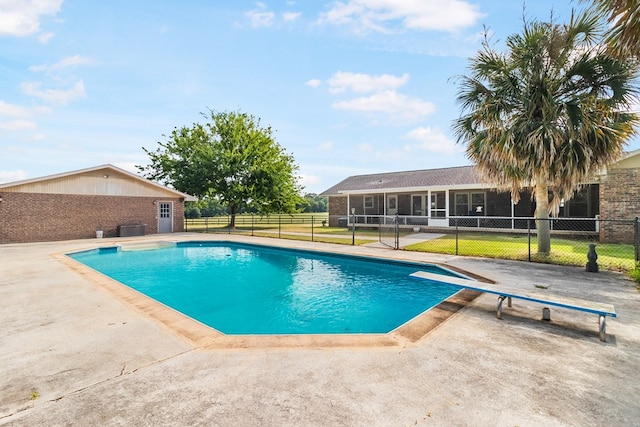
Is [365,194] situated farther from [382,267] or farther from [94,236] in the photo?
[94,236]

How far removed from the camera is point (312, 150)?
29312 millimetres

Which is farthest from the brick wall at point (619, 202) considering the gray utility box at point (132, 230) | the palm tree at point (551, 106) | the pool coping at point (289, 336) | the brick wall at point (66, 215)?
the brick wall at point (66, 215)

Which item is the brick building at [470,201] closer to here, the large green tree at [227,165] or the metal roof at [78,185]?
the large green tree at [227,165]

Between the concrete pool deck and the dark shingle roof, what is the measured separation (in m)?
14.8

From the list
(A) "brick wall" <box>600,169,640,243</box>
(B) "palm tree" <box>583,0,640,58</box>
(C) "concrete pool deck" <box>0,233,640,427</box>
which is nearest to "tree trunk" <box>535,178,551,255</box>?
(A) "brick wall" <box>600,169,640,243</box>

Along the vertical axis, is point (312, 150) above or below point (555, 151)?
above

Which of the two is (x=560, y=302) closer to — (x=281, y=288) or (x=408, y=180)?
(x=281, y=288)

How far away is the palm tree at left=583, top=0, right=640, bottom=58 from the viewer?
444cm

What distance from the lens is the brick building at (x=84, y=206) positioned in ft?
50.8

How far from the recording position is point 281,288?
7992 mm

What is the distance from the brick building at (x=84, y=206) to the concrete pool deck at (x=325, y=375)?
1485cm

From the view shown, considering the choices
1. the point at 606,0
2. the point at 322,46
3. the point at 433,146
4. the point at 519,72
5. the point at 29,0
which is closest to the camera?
the point at 606,0

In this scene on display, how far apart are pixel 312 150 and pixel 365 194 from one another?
8969 millimetres

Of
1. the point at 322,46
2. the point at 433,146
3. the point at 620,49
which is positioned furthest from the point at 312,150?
the point at 620,49
